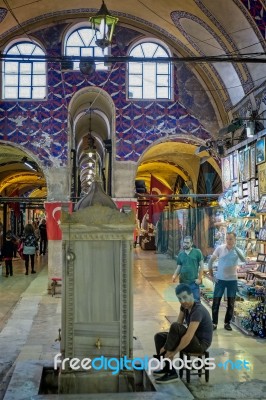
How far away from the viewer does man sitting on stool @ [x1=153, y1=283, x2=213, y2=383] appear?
5254 mm

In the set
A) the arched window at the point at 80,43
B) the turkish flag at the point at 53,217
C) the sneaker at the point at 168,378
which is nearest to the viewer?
the sneaker at the point at 168,378

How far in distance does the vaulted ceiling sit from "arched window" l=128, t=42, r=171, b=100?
1.33ft

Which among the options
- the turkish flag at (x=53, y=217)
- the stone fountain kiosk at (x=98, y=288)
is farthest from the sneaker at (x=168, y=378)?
the turkish flag at (x=53, y=217)

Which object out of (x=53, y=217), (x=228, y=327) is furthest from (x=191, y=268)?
(x=53, y=217)

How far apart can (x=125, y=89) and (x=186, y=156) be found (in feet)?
19.1

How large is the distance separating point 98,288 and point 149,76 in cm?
968

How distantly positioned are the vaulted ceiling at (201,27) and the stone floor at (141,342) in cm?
504

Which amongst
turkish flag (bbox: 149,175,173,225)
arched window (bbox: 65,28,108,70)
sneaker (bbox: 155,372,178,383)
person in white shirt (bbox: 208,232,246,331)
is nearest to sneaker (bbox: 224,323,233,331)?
person in white shirt (bbox: 208,232,246,331)

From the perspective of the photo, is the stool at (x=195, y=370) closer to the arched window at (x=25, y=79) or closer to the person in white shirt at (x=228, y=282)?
the person in white shirt at (x=228, y=282)

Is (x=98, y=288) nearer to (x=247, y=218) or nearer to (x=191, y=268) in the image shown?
(x=191, y=268)

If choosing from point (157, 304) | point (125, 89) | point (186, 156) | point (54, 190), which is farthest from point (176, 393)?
point (186, 156)

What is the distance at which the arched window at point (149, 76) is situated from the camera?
1384 centimetres

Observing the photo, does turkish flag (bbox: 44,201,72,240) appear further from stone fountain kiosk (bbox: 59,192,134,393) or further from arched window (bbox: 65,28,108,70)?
stone fountain kiosk (bbox: 59,192,134,393)

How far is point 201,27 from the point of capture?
39.7 feet
